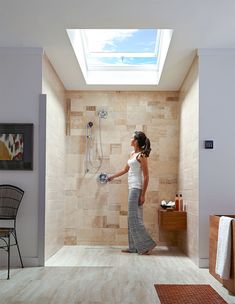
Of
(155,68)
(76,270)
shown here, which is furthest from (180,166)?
(76,270)

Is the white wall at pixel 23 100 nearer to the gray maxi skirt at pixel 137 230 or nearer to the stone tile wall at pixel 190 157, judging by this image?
the gray maxi skirt at pixel 137 230

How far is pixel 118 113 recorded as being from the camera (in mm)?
6973

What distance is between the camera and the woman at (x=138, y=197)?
5898 millimetres

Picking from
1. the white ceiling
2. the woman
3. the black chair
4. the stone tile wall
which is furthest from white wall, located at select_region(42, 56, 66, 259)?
the stone tile wall

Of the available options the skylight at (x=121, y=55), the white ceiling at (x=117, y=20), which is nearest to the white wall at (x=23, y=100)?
the white ceiling at (x=117, y=20)

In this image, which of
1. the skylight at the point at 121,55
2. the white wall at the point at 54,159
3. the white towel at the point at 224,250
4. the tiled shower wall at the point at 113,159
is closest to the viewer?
the white towel at the point at 224,250

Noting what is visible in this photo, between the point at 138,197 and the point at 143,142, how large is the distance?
A: 0.73m

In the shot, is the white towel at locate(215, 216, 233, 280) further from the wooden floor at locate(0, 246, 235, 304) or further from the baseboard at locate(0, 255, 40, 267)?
the baseboard at locate(0, 255, 40, 267)

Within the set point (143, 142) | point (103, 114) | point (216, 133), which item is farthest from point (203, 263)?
point (103, 114)

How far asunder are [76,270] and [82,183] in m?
2.27

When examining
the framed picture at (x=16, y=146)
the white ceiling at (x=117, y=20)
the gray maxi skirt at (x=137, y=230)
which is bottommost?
the gray maxi skirt at (x=137, y=230)

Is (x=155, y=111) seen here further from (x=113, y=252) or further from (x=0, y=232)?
(x=0, y=232)

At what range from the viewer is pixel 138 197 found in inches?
236

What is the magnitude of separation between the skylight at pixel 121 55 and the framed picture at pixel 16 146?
1.11 meters
